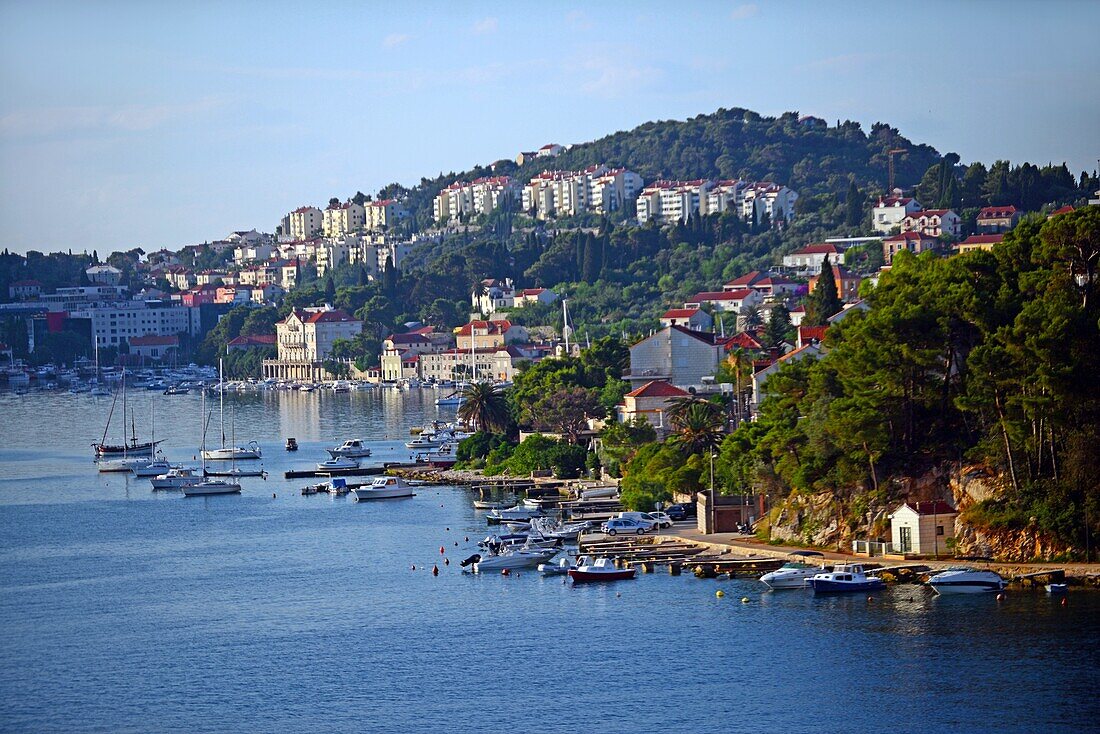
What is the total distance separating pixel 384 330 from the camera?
397ft

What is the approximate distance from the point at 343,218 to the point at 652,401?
449 feet

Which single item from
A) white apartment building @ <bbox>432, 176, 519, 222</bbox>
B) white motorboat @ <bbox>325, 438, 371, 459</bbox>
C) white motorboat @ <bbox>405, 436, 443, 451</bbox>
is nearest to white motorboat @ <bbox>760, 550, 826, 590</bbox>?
white motorboat @ <bbox>325, 438, 371, 459</bbox>

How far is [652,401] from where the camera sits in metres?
47.7

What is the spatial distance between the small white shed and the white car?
23.5ft

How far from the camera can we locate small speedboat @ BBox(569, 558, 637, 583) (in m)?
32.7

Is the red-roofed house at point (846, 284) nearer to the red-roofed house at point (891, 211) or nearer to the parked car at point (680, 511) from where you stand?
the red-roofed house at point (891, 211)

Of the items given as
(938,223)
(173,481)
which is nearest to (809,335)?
(173,481)

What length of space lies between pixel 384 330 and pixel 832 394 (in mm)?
88654

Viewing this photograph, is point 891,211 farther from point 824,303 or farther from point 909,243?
point 824,303

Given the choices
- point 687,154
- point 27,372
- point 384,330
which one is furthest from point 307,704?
point 687,154

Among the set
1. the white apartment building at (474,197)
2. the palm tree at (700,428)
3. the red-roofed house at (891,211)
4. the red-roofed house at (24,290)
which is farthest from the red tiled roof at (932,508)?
the red-roofed house at (24,290)

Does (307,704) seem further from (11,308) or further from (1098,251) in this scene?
(11,308)

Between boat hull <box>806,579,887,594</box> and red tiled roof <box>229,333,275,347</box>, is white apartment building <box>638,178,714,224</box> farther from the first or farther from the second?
boat hull <box>806,579,887,594</box>

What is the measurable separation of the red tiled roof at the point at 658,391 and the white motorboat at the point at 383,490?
648 centimetres
